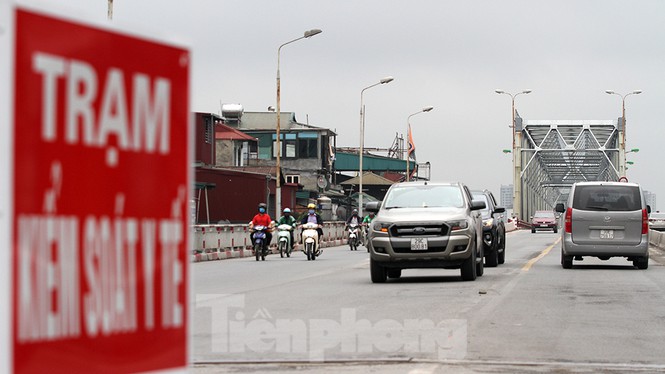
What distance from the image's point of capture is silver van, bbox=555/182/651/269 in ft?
80.5

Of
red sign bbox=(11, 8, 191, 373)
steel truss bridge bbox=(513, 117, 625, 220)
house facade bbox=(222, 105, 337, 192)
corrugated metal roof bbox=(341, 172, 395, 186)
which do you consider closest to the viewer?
red sign bbox=(11, 8, 191, 373)

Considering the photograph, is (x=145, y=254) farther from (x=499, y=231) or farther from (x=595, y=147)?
(x=595, y=147)

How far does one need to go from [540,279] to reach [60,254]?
61.9 ft

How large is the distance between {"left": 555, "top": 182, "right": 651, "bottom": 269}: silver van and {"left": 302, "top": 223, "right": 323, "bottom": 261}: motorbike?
9.24m

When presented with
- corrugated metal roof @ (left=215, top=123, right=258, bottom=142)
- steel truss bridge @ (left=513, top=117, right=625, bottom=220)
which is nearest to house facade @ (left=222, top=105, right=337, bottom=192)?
corrugated metal roof @ (left=215, top=123, right=258, bottom=142)

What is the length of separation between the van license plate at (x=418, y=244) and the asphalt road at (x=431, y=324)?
55 centimetres

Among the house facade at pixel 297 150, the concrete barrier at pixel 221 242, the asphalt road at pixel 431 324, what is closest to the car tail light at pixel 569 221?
the asphalt road at pixel 431 324

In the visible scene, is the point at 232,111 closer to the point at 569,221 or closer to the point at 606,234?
the point at 569,221

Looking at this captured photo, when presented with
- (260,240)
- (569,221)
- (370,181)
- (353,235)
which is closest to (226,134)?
(370,181)

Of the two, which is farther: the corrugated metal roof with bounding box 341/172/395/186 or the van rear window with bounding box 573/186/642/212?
the corrugated metal roof with bounding box 341/172/395/186

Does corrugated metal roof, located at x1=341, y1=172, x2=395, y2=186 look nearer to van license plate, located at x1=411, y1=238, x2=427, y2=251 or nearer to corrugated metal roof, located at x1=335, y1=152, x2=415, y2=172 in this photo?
corrugated metal roof, located at x1=335, y1=152, x2=415, y2=172

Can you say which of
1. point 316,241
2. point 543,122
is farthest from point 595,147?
point 316,241

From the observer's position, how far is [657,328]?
1199 cm

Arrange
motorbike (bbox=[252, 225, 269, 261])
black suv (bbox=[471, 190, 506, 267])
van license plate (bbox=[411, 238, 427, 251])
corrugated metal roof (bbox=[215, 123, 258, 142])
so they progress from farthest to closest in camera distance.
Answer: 1. corrugated metal roof (bbox=[215, 123, 258, 142])
2. motorbike (bbox=[252, 225, 269, 261])
3. black suv (bbox=[471, 190, 506, 267])
4. van license plate (bbox=[411, 238, 427, 251])
